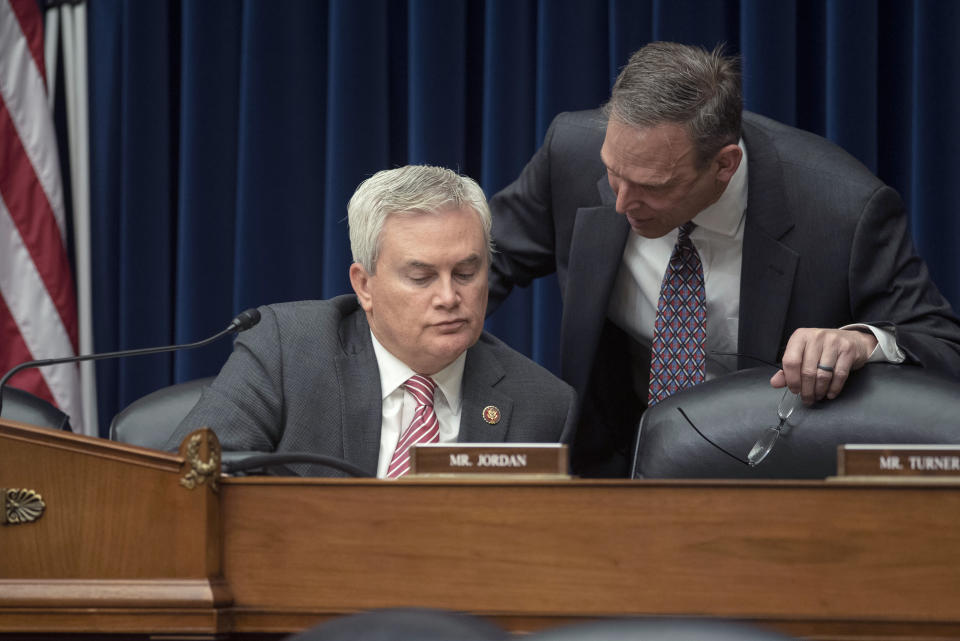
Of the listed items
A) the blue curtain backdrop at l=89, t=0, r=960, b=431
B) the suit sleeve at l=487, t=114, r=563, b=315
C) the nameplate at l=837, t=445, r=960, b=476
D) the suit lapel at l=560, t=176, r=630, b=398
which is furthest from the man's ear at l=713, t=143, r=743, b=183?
the nameplate at l=837, t=445, r=960, b=476

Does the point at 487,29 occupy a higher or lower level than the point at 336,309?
higher

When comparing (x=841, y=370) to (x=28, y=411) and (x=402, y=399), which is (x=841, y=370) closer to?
(x=402, y=399)

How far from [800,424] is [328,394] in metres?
0.83

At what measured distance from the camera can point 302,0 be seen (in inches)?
155

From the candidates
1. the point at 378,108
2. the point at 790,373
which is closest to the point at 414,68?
the point at 378,108

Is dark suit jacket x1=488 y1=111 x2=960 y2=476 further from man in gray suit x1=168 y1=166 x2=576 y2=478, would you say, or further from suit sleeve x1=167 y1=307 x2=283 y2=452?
suit sleeve x1=167 y1=307 x2=283 y2=452

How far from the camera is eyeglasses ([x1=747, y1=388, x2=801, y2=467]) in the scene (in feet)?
5.76

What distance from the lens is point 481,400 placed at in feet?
7.23

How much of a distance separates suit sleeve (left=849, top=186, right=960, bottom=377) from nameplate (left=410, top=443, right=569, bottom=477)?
1.27 meters

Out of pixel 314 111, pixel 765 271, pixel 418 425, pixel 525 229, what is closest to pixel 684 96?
pixel 765 271

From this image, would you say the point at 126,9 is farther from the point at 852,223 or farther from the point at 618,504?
the point at 618,504

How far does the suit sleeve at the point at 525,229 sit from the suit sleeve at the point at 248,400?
0.75 metres

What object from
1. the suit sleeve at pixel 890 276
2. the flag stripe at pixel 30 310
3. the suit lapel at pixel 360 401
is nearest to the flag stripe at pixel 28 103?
the flag stripe at pixel 30 310

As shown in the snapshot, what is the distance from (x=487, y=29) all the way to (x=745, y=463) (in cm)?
234
